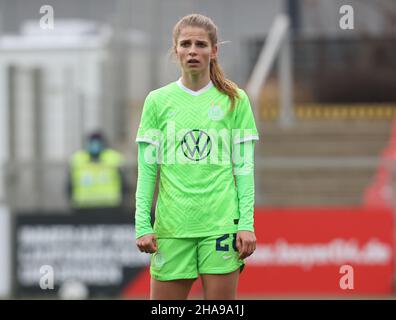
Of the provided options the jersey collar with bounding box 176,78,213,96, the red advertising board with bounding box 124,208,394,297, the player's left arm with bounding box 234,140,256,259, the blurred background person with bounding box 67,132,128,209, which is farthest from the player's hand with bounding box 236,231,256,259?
the blurred background person with bounding box 67,132,128,209

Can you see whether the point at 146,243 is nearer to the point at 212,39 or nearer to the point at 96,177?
the point at 212,39

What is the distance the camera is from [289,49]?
666 inches

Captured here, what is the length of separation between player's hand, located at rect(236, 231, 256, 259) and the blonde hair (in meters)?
0.52

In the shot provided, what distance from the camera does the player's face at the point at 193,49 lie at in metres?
5.05

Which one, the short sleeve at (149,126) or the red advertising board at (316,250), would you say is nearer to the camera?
the short sleeve at (149,126)

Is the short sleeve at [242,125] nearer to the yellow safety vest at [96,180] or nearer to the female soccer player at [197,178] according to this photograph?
the female soccer player at [197,178]

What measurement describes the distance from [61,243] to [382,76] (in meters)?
5.59

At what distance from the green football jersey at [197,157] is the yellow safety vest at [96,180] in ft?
31.4

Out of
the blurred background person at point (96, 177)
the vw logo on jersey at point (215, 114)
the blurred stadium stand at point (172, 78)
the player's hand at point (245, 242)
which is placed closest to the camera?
the player's hand at point (245, 242)

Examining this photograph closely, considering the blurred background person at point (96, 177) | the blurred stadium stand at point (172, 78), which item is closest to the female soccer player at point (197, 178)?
the blurred stadium stand at point (172, 78)

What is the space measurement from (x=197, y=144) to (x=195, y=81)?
278 millimetres

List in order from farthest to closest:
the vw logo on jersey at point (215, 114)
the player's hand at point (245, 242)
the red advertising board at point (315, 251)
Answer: the red advertising board at point (315, 251)
the vw logo on jersey at point (215, 114)
the player's hand at point (245, 242)
